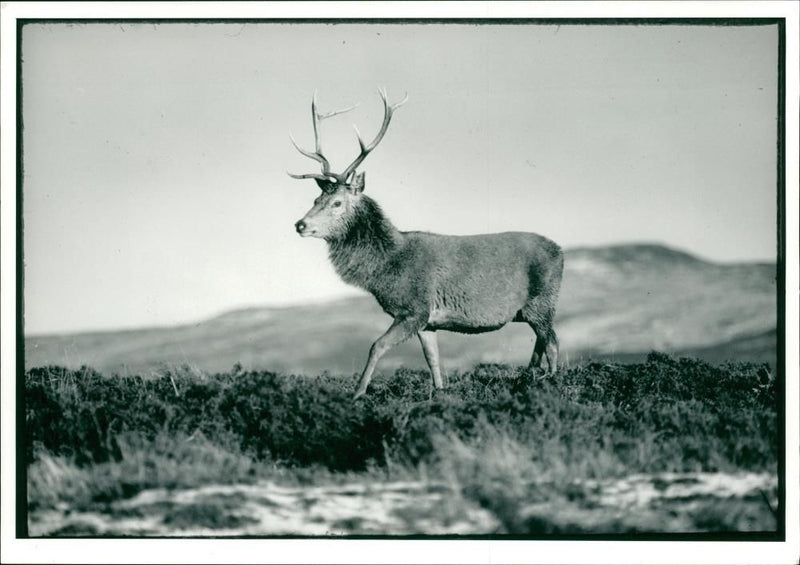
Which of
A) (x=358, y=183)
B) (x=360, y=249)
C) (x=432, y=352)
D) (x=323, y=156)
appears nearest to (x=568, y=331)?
(x=432, y=352)

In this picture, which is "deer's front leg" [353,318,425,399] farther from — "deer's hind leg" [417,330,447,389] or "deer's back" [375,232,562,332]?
"deer's hind leg" [417,330,447,389]

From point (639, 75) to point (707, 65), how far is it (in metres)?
0.72

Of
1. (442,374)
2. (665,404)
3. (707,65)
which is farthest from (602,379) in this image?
(707,65)

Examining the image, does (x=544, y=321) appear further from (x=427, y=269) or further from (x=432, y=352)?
(x=427, y=269)

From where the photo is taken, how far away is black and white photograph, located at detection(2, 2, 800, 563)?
34.7ft

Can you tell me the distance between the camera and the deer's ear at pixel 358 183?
11.1m

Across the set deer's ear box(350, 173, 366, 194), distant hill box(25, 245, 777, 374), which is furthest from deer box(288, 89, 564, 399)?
distant hill box(25, 245, 777, 374)

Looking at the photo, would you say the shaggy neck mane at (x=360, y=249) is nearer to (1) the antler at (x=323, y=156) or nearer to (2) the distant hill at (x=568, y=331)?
(1) the antler at (x=323, y=156)

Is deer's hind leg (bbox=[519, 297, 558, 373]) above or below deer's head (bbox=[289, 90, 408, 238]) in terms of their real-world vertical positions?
below

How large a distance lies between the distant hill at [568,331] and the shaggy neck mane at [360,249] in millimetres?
496

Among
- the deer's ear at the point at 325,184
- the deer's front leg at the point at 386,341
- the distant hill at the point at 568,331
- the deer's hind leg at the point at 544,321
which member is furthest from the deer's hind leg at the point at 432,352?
the deer's ear at the point at 325,184

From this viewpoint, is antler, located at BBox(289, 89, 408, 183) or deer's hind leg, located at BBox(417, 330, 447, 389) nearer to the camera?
antler, located at BBox(289, 89, 408, 183)

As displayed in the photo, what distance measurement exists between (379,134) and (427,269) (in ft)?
4.96

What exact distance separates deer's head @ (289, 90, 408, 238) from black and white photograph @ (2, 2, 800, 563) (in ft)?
0.09
